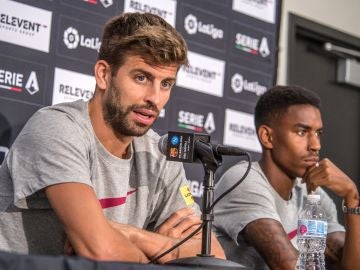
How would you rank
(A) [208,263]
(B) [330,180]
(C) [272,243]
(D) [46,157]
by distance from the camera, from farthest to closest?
(B) [330,180], (C) [272,243], (D) [46,157], (A) [208,263]

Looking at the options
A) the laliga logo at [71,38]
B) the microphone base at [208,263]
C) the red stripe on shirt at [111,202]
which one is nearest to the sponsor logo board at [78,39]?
the laliga logo at [71,38]

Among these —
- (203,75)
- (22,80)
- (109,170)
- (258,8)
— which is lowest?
(109,170)

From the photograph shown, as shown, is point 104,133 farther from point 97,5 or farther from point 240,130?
point 240,130

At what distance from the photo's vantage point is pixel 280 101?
3.11m

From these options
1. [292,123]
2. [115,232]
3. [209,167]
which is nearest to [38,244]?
[115,232]

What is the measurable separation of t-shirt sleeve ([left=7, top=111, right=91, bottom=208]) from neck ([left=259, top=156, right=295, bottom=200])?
105cm

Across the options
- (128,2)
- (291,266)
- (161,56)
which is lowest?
(291,266)

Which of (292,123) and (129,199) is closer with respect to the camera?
(129,199)

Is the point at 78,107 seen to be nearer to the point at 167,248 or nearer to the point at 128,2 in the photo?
the point at 167,248

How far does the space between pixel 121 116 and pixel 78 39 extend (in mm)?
764

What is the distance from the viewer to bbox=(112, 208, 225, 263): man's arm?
2.13 metres

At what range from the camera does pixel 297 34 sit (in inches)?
179

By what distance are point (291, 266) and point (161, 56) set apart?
90 cm

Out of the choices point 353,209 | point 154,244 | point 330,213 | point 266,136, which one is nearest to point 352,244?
point 353,209
